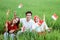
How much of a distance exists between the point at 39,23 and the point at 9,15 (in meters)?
0.28

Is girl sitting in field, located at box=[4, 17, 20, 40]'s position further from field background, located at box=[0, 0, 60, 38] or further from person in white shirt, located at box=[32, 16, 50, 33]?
person in white shirt, located at box=[32, 16, 50, 33]

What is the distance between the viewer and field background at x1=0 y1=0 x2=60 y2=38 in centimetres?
273

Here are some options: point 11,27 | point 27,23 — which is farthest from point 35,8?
point 11,27

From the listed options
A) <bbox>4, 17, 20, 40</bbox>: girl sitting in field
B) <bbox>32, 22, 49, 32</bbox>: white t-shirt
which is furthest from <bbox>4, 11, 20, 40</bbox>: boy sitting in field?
<bbox>32, 22, 49, 32</bbox>: white t-shirt

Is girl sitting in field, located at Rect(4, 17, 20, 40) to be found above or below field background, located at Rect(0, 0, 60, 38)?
below

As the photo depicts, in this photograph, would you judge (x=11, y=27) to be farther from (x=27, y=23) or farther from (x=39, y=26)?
(x=39, y=26)

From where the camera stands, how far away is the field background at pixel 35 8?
2.73 metres

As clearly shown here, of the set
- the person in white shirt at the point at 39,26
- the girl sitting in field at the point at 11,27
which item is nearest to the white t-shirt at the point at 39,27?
the person in white shirt at the point at 39,26

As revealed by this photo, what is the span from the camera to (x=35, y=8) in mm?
2771

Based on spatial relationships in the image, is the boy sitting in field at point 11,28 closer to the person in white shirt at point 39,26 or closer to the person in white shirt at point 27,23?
the person in white shirt at point 27,23

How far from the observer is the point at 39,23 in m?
2.69

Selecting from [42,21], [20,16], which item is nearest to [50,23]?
[42,21]

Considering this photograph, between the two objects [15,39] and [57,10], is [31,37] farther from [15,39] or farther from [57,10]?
[57,10]

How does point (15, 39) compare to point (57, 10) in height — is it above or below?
below
